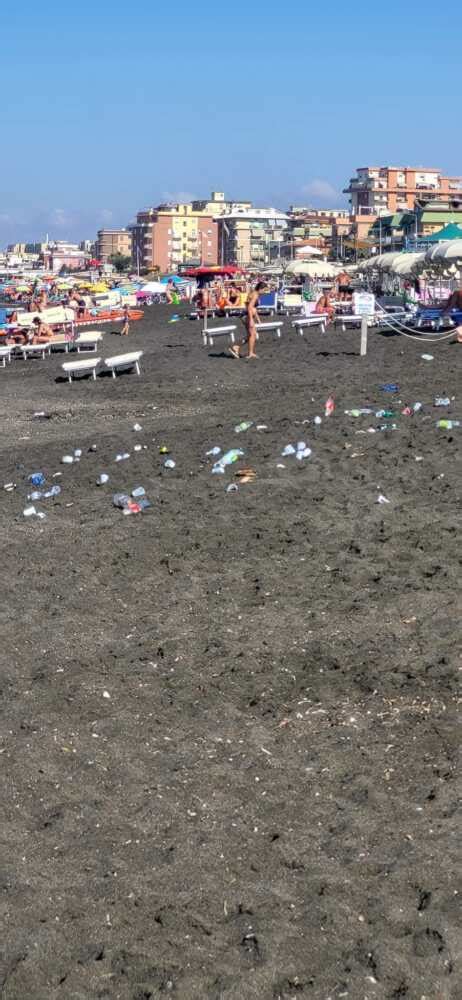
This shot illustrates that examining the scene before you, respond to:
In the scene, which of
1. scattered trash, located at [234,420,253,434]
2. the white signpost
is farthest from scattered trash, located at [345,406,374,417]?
the white signpost

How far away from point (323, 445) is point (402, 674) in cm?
577

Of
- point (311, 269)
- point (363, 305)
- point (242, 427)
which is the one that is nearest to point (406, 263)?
point (311, 269)

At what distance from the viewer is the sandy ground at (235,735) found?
3.64 m

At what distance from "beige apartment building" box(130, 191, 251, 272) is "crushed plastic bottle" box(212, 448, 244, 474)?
547 feet

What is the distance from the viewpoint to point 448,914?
12.3 feet

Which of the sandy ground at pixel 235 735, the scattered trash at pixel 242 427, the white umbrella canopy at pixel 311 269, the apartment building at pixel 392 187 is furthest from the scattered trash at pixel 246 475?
the apartment building at pixel 392 187

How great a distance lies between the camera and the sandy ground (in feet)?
11.9

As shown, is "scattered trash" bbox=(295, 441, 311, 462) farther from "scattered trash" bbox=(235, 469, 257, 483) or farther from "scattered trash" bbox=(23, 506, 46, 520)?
"scattered trash" bbox=(23, 506, 46, 520)

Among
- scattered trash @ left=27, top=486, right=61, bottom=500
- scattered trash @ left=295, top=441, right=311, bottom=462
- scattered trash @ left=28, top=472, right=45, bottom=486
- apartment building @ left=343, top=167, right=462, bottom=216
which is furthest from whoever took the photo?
apartment building @ left=343, top=167, right=462, bottom=216

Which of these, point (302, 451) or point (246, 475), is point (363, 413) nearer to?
point (302, 451)

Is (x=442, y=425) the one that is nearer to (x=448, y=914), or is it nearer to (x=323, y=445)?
(x=323, y=445)

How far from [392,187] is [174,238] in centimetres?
3423

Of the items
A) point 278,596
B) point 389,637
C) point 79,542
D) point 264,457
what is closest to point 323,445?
point 264,457

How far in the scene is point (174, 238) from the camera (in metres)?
181
